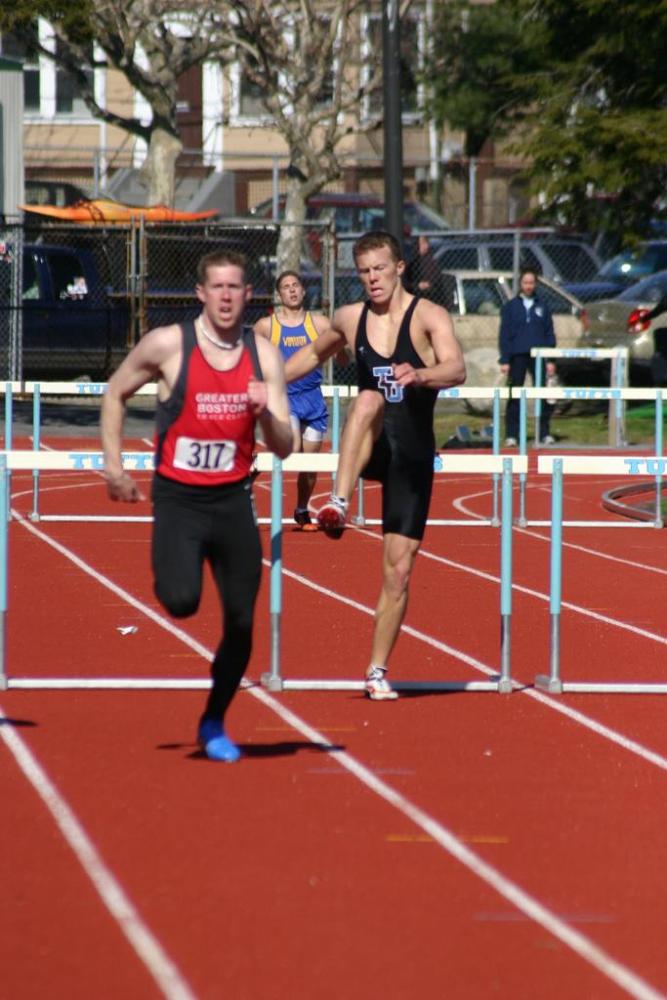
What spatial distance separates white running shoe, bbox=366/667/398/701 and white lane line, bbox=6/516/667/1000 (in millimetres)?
403

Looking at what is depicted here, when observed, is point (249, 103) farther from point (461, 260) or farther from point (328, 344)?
point (328, 344)

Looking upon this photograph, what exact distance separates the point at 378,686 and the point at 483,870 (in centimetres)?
266

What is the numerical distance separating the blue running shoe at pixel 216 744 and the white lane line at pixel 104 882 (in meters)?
0.63

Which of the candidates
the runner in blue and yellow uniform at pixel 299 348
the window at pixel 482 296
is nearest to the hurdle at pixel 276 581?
the runner in blue and yellow uniform at pixel 299 348

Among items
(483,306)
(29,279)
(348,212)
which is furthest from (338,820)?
(348,212)

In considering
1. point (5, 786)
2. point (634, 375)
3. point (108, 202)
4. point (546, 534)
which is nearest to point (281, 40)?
point (108, 202)

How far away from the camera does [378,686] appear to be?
8.71 meters

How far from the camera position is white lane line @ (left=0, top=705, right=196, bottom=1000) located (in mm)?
5012

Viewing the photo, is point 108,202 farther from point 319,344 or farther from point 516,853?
point 516,853

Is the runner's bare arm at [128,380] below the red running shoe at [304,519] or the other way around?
the other way around

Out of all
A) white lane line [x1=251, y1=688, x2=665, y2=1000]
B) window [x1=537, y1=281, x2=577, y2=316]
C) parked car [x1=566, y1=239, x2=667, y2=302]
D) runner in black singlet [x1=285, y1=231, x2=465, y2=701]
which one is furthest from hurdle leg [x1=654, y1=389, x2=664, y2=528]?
parked car [x1=566, y1=239, x2=667, y2=302]

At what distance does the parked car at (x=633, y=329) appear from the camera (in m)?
27.6

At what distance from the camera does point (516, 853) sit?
630 centimetres

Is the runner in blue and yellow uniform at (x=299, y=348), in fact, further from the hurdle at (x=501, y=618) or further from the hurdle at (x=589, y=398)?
the hurdle at (x=501, y=618)
